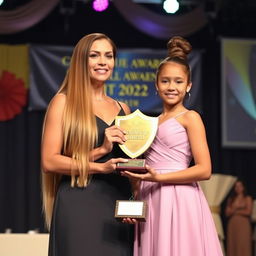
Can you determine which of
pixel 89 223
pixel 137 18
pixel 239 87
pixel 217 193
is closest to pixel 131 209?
pixel 89 223

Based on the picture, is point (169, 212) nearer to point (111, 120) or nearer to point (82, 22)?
point (111, 120)

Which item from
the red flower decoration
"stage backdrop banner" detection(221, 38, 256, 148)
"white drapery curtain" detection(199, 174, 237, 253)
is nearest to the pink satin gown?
"white drapery curtain" detection(199, 174, 237, 253)

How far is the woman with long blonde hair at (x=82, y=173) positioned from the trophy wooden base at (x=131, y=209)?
18 cm

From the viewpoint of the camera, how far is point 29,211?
977 cm

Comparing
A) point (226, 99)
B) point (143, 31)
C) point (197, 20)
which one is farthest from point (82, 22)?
point (226, 99)

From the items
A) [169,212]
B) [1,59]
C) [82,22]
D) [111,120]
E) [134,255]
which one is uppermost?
A: [82,22]

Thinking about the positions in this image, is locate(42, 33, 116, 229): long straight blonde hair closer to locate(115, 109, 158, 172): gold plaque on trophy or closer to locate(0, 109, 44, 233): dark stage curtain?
locate(115, 109, 158, 172): gold plaque on trophy

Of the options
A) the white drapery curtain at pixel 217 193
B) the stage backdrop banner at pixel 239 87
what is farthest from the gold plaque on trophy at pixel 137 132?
the stage backdrop banner at pixel 239 87

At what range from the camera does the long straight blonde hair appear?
3.16 metres

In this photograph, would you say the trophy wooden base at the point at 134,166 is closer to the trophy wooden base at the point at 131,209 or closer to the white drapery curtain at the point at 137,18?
the trophy wooden base at the point at 131,209

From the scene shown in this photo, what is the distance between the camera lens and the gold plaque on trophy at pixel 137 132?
308 cm

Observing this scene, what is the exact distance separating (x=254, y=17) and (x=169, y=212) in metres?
7.50

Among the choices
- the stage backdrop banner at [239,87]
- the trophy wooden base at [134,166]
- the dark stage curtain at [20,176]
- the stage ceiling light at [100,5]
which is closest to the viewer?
the trophy wooden base at [134,166]

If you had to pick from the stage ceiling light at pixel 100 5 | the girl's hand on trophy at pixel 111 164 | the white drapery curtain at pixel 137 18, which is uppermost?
the stage ceiling light at pixel 100 5
